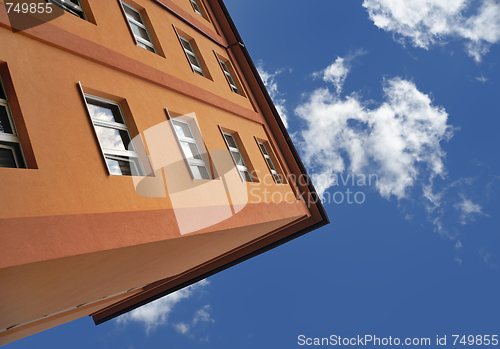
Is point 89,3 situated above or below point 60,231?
above

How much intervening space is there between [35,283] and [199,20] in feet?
37.4

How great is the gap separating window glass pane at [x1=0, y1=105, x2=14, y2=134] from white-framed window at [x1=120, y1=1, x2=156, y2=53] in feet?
15.6

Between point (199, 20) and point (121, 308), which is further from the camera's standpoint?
point (121, 308)

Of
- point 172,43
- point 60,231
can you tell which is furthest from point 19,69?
point 172,43

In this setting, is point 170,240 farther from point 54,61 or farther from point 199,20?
point 199,20

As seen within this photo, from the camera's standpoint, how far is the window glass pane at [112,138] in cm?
606

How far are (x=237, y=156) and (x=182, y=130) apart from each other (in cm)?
250

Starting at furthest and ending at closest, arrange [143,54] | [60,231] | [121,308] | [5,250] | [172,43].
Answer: [121,308] → [172,43] → [143,54] → [60,231] → [5,250]

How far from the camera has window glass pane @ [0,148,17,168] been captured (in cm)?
446

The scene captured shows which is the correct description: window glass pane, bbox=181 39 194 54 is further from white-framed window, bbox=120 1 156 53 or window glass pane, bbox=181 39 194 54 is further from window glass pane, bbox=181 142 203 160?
window glass pane, bbox=181 142 203 160

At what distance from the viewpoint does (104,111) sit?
6.52 metres

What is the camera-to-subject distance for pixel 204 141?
345 inches

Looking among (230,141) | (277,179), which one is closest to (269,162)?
(277,179)

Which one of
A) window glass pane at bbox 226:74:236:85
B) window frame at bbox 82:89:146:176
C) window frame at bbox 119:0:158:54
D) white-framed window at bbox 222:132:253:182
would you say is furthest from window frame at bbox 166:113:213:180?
window glass pane at bbox 226:74:236:85
